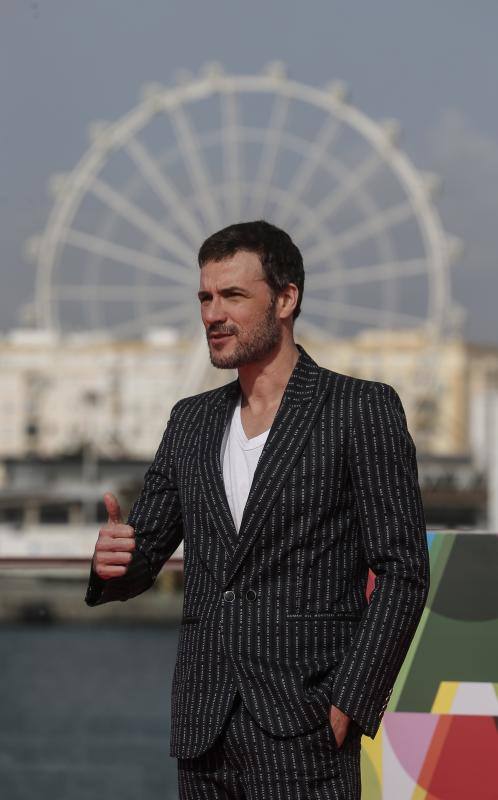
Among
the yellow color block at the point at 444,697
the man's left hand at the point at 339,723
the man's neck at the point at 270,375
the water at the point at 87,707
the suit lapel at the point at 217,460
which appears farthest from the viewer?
the water at the point at 87,707

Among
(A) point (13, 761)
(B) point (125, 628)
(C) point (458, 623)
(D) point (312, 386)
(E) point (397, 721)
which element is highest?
(D) point (312, 386)

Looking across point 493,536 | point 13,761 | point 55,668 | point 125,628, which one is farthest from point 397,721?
point 125,628

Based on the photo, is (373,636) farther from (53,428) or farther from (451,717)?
(53,428)

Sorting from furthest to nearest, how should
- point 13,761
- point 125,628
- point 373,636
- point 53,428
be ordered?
point 53,428, point 125,628, point 13,761, point 373,636

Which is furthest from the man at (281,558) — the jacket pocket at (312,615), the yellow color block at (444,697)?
the yellow color block at (444,697)

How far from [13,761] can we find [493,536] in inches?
418

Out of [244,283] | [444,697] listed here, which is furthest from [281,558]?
[444,697]

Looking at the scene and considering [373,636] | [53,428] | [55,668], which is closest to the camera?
[373,636]

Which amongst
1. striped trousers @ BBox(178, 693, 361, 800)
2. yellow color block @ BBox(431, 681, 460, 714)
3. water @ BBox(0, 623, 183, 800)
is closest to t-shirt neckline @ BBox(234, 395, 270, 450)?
striped trousers @ BBox(178, 693, 361, 800)

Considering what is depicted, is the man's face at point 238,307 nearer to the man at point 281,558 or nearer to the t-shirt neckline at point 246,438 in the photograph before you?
the man at point 281,558

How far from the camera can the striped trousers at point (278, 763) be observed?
7.21 feet

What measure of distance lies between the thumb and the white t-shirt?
0.16 meters

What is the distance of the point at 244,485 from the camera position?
2.36 metres

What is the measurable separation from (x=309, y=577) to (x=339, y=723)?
0.20m
